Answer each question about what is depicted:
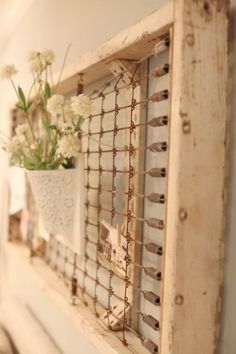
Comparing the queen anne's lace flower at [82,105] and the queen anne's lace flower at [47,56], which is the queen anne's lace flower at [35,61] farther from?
the queen anne's lace flower at [82,105]

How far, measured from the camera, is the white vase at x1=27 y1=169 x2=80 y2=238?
1.41 metres

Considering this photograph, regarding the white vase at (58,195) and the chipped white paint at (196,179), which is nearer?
the chipped white paint at (196,179)

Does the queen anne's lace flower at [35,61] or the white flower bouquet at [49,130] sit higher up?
the queen anne's lace flower at [35,61]

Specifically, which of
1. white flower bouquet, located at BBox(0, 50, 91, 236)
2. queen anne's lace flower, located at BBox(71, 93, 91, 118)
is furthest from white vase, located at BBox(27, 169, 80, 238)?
queen anne's lace flower, located at BBox(71, 93, 91, 118)

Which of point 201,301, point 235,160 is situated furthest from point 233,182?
point 201,301

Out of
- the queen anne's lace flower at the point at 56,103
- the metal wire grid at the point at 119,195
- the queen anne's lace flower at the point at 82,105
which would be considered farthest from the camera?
the queen anne's lace flower at the point at 56,103

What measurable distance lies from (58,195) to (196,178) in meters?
0.70

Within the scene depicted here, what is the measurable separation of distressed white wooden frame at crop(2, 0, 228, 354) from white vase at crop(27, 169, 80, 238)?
0.65m

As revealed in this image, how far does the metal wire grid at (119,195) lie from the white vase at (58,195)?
53 millimetres

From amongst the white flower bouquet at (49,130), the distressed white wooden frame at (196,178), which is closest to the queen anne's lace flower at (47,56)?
the white flower bouquet at (49,130)

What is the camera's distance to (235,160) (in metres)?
0.81

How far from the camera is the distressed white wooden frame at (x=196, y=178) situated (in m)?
0.81

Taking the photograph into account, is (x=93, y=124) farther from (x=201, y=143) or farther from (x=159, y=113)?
(x=201, y=143)

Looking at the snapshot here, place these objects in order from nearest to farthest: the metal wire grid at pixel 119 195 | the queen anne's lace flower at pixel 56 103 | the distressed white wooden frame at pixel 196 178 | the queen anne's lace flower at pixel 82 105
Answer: the distressed white wooden frame at pixel 196 178
the metal wire grid at pixel 119 195
the queen anne's lace flower at pixel 82 105
the queen anne's lace flower at pixel 56 103
